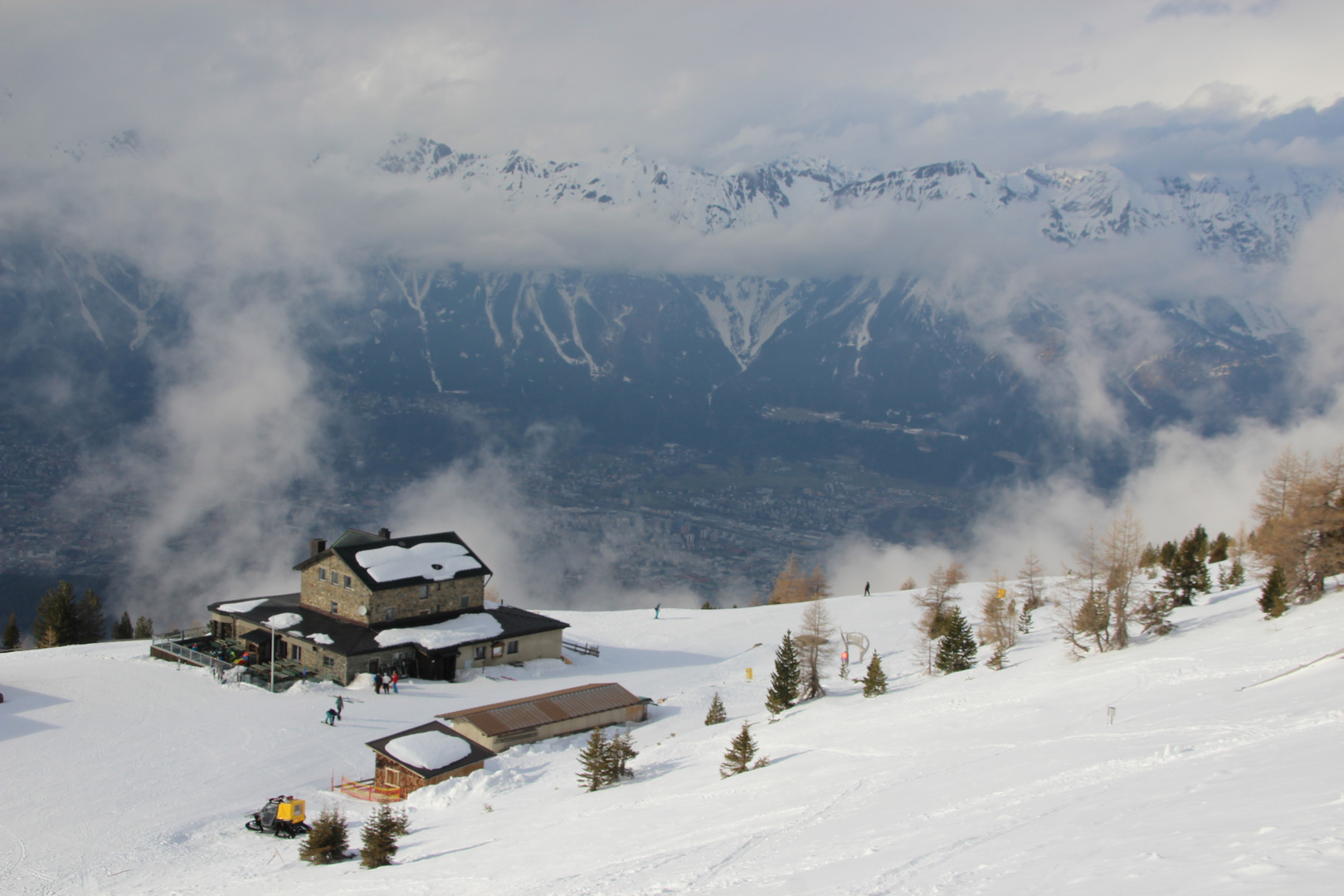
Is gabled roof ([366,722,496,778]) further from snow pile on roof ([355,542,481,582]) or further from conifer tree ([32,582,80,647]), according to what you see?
conifer tree ([32,582,80,647])

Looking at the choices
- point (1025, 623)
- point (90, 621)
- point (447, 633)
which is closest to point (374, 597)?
point (447, 633)

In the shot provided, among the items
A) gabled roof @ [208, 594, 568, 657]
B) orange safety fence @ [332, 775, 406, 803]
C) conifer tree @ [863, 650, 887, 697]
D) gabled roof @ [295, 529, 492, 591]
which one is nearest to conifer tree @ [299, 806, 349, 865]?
orange safety fence @ [332, 775, 406, 803]

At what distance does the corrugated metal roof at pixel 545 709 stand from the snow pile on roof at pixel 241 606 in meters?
23.6

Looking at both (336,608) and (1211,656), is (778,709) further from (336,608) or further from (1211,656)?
(336,608)

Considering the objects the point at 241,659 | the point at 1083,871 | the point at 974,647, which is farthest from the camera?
the point at 241,659

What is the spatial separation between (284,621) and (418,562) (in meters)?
8.64

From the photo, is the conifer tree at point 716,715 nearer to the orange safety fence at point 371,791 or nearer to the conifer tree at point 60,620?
the orange safety fence at point 371,791

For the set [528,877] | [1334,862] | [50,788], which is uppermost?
[1334,862]

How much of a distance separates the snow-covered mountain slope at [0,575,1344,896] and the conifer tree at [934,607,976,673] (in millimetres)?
2154

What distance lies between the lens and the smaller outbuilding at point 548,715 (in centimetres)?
3531

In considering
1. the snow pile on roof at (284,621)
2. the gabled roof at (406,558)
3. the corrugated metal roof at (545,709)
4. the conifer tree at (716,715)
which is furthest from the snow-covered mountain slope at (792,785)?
the gabled roof at (406,558)

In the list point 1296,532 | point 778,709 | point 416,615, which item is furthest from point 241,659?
point 1296,532

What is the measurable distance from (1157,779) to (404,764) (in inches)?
975

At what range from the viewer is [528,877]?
1733 cm
